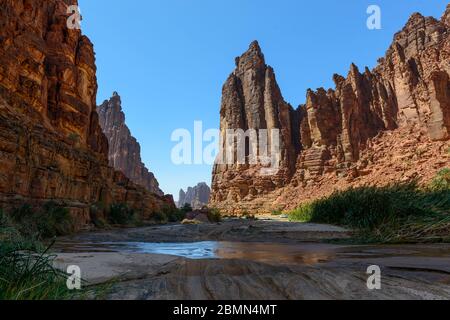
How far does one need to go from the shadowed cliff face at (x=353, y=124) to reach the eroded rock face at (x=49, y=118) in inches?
1396

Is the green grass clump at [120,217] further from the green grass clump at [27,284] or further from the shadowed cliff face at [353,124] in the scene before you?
the shadowed cliff face at [353,124]

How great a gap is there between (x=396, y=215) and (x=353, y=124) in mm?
56335

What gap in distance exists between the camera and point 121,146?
436 ft

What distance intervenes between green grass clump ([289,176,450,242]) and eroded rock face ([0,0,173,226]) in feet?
43.6

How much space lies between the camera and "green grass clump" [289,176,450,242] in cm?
972

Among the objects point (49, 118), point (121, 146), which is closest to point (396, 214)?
point (49, 118)

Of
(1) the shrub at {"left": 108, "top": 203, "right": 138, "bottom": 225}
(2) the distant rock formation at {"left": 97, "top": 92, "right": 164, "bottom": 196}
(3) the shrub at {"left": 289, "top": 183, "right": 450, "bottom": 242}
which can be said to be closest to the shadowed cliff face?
(3) the shrub at {"left": 289, "top": 183, "right": 450, "bottom": 242}

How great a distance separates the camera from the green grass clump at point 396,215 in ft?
31.9

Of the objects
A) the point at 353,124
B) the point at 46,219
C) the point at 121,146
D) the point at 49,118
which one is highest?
the point at 121,146

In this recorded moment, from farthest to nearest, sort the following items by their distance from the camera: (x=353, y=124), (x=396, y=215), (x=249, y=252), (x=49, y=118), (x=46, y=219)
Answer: (x=353, y=124) < (x=49, y=118) < (x=46, y=219) < (x=396, y=215) < (x=249, y=252)

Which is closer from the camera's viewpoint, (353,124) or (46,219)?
(46,219)

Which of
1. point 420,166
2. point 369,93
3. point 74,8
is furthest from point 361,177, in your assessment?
point 74,8

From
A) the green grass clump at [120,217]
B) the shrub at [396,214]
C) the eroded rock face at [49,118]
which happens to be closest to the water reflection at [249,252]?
the shrub at [396,214]

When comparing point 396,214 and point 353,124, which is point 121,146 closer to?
point 353,124
